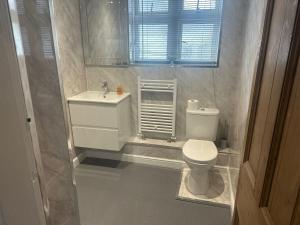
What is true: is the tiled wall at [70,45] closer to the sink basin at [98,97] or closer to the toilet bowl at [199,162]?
the sink basin at [98,97]

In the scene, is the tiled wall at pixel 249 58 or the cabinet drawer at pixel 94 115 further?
the cabinet drawer at pixel 94 115

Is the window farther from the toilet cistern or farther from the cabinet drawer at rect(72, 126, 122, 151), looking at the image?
the cabinet drawer at rect(72, 126, 122, 151)

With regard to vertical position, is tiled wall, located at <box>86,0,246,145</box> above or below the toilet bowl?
above

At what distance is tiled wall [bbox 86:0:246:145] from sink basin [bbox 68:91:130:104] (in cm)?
11

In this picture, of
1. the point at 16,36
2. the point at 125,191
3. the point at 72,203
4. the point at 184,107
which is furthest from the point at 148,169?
the point at 16,36

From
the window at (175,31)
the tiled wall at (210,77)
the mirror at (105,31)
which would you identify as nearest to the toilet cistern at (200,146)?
the tiled wall at (210,77)

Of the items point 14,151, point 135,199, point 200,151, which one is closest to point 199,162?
point 200,151

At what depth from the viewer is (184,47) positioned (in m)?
2.60

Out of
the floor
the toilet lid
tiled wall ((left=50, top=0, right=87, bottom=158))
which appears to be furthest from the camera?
tiled wall ((left=50, top=0, right=87, bottom=158))

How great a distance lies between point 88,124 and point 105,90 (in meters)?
0.54

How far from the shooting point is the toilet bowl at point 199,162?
80.7 inches

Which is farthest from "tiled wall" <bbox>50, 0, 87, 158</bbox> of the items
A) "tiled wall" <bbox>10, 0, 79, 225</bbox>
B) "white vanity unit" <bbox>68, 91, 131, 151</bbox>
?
"tiled wall" <bbox>10, 0, 79, 225</bbox>

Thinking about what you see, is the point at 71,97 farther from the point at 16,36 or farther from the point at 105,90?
the point at 16,36

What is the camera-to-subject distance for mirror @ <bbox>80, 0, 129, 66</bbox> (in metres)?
2.63
